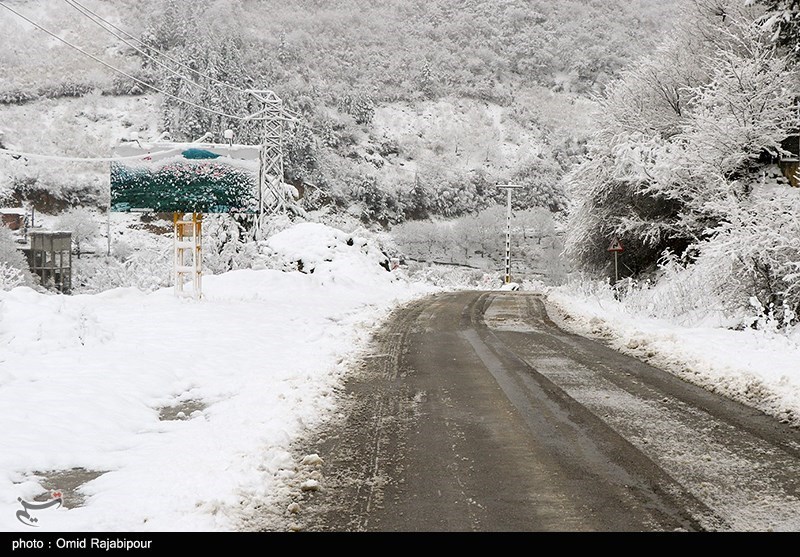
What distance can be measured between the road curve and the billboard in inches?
342

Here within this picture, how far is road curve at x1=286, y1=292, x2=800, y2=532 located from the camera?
3775 mm

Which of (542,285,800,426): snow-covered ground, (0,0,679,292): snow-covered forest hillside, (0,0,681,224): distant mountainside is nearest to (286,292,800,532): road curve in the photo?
(542,285,800,426): snow-covered ground

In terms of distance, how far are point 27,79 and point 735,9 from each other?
112m

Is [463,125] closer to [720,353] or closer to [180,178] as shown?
[180,178]

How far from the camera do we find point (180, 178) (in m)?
15.7

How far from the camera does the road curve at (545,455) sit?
378 cm

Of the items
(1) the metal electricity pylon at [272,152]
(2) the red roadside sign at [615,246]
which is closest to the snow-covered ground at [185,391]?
(2) the red roadside sign at [615,246]

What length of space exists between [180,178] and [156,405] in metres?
10.3

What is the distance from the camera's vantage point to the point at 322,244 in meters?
28.2

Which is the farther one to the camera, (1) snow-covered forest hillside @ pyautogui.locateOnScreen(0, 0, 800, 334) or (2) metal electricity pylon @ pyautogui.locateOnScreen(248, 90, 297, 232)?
(2) metal electricity pylon @ pyautogui.locateOnScreen(248, 90, 297, 232)

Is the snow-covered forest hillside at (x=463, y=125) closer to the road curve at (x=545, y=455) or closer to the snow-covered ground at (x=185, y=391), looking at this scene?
the snow-covered ground at (x=185, y=391)

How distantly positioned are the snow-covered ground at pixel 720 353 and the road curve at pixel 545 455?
1.27ft

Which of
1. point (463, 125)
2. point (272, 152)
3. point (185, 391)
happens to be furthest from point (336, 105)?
point (185, 391)

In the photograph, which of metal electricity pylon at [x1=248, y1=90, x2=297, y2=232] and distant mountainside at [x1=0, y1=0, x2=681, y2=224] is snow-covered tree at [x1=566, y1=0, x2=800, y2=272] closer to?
metal electricity pylon at [x1=248, y1=90, x2=297, y2=232]
